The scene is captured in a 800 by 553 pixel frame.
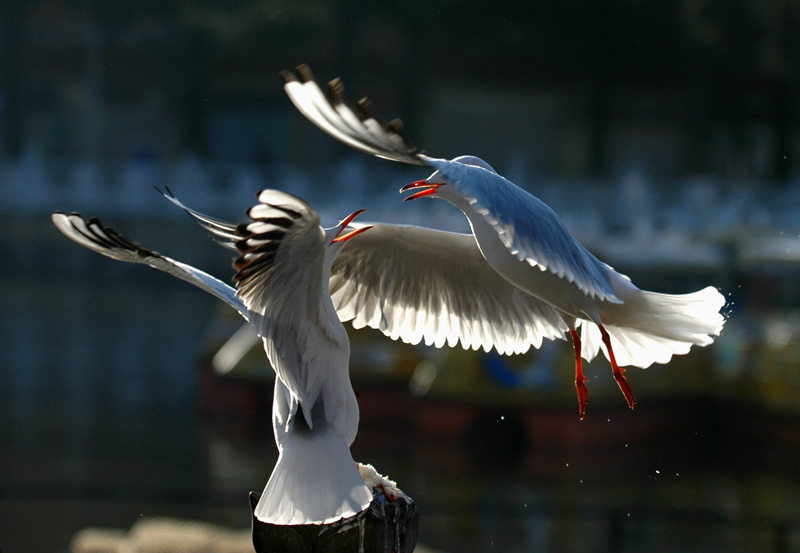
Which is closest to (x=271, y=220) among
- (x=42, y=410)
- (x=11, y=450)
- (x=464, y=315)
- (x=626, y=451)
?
(x=464, y=315)

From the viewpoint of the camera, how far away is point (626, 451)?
14.3ft

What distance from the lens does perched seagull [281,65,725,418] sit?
1.14m

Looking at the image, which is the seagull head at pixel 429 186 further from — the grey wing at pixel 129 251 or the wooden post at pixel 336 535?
the wooden post at pixel 336 535

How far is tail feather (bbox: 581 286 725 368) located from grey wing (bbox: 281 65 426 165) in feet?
1.64

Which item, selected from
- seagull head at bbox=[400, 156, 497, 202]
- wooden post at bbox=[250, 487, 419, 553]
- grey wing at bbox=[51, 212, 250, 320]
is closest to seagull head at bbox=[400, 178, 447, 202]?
seagull head at bbox=[400, 156, 497, 202]

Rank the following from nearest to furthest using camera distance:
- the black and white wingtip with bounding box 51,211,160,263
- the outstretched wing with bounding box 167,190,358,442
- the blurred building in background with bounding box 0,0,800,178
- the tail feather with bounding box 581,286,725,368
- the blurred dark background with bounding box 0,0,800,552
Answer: the outstretched wing with bounding box 167,190,358,442 → the black and white wingtip with bounding box 51,211,160,263 → the tail feather with bounding box 581,286,725,368 → the blurred dark background with bounding box 0,0,800,552 → the blurred building in background with bounding box 0,0,800,178

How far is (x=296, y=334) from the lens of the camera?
1.22 meters

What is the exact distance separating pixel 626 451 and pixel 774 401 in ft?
2.64

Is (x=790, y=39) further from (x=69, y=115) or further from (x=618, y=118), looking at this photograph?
(x=69, y=115)

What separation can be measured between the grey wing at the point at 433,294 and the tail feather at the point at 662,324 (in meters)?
0.10

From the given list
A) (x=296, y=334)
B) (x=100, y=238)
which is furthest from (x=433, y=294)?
(x=100, y=238)

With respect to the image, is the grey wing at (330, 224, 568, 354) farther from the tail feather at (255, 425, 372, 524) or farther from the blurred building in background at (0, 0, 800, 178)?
the blurred building in background at (0, 0, 800, 178)

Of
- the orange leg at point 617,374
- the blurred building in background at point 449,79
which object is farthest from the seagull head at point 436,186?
the blurred building in background at point 449,79

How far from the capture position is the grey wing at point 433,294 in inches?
60.3
